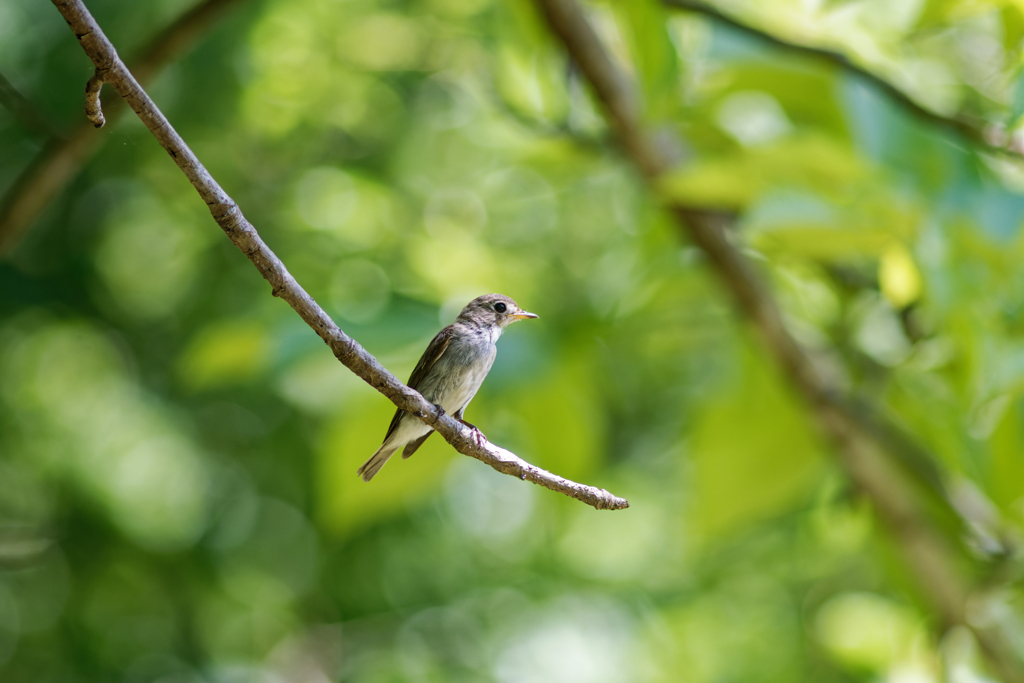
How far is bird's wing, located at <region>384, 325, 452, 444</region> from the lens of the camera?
1463 millimetres

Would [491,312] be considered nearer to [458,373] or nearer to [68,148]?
[458,373]

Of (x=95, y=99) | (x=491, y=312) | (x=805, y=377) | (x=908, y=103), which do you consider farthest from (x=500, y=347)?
(x=95, y=99)

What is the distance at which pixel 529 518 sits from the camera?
2998mm

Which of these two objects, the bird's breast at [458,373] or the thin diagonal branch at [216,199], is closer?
the thin diagonal branch at [216,199]

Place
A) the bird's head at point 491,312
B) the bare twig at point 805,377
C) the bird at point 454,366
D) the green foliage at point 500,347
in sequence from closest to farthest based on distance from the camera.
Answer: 1. the bird at point 454,366
2. the bird's head at point 491,312
3. the green foliage at point 500,347
4. the bare twig at point 805,377

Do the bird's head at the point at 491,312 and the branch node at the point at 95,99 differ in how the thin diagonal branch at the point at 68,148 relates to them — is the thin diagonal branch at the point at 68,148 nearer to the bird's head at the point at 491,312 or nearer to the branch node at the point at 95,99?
the bird's head at the point at 491,312

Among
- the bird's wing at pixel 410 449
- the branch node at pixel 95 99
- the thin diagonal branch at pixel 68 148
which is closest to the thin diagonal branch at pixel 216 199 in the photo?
the branch node at pixel 95 99

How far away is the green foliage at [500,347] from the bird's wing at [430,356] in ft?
0.78

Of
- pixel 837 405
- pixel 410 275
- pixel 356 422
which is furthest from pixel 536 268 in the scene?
pixel 356 422

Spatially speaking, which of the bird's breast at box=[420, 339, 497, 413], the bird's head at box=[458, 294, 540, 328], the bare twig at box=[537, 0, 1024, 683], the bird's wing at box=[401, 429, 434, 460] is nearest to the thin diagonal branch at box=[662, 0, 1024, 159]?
the bare twig at box=[537, 0, 1024, 683]

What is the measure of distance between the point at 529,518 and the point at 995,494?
63.9 inches

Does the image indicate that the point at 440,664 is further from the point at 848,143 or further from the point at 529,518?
the point at 848,143

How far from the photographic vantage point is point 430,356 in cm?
148

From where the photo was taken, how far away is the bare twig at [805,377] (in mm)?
2328
